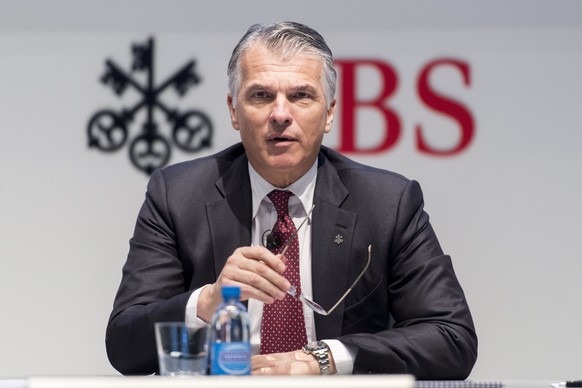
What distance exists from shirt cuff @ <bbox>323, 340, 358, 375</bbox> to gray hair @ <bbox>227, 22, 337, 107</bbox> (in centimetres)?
84

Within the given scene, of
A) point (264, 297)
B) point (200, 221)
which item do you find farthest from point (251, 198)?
point (264, 297)

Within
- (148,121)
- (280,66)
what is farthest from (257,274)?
(148,121)

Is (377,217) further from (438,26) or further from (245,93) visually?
(438,26)

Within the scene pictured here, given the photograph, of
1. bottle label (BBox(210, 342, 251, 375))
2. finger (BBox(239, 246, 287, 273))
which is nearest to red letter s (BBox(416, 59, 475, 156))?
finger (BBox(239, 246, 287, 273))

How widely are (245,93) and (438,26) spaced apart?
1571 millimetres

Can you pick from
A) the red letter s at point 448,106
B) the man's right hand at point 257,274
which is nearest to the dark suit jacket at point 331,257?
the man's right hand at point 257,274

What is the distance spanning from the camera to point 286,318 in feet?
9.57

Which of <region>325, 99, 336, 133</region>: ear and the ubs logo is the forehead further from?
the ubs logo

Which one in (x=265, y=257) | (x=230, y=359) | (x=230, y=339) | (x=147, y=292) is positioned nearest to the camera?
(x=230, y=359)

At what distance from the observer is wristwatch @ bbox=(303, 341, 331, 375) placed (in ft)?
8.42

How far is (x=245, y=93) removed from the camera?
299 cm

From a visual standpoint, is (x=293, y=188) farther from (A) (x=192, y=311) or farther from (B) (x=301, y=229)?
(A) (x=192, y=311)

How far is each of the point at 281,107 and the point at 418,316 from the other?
0.75 m

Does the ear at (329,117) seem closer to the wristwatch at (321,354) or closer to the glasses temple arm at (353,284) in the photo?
the glasses temple arm at (353,284)
